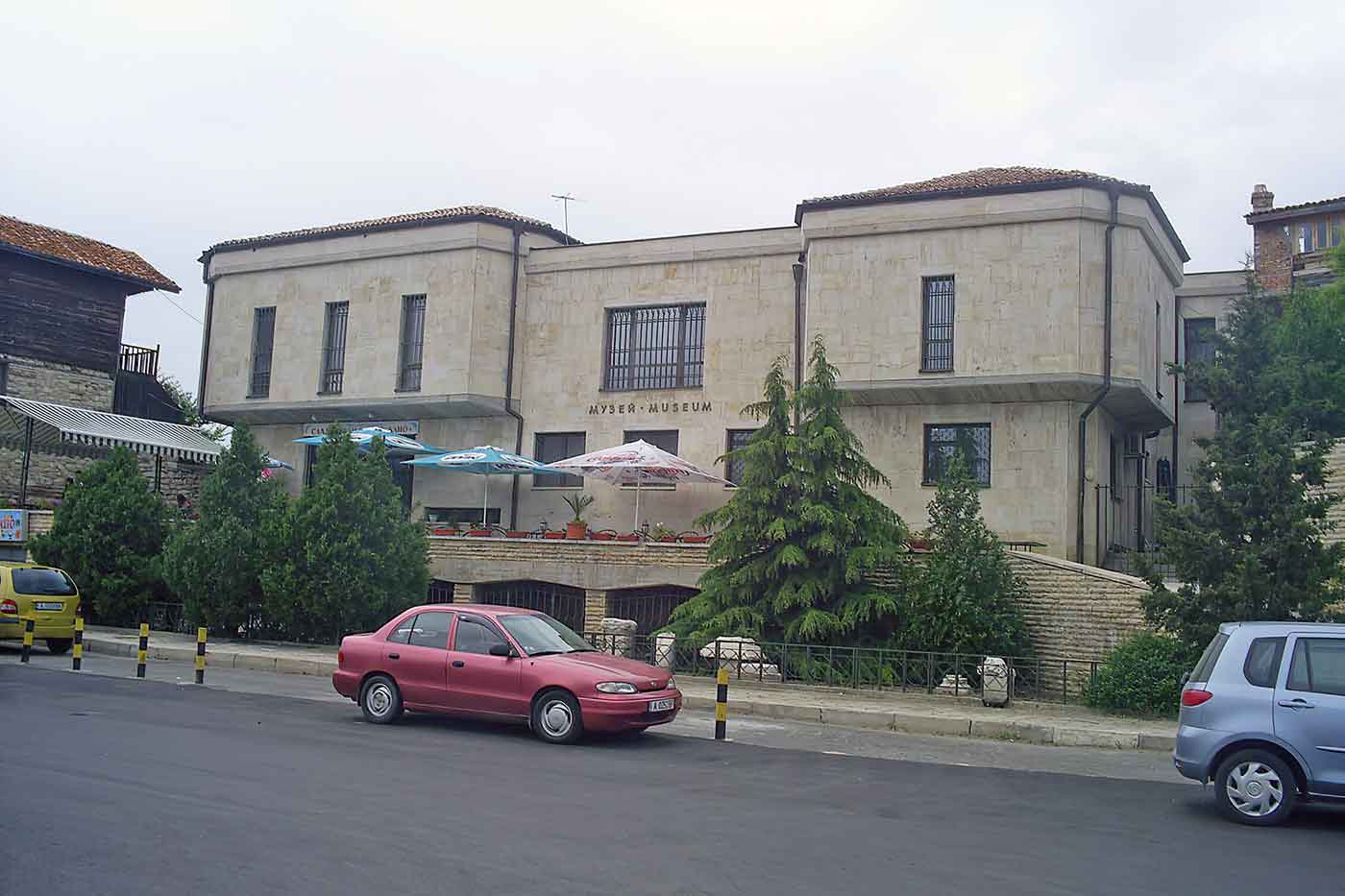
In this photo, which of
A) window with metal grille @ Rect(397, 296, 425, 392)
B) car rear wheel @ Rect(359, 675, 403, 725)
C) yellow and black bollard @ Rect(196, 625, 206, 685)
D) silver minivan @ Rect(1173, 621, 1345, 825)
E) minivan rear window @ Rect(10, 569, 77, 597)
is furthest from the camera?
window with metal grille @ Rect(397, 296, 425, 392)

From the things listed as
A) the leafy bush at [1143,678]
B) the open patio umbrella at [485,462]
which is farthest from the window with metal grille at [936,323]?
the leafy bush at [1143,678]

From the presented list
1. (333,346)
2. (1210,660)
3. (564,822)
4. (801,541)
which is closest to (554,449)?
(333,346)

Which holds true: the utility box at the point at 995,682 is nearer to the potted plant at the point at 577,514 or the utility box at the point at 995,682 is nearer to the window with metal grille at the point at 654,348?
the potted plant at the point at 577,514

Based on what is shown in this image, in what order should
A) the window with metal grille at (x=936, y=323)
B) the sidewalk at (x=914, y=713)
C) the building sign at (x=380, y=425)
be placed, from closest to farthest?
the sidewalk at (x=914, y=713) < the window with metal grille at (x=936, y=323) < the building sign at (x=380, y=425)

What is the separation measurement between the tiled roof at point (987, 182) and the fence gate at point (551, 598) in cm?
1028

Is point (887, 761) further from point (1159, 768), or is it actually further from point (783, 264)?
point (783, 264)

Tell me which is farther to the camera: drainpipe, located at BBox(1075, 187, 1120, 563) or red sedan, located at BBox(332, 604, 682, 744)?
drainpipe, located at BBox(1075, 187, 1120, 563)

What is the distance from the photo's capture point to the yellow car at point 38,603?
2014 cm

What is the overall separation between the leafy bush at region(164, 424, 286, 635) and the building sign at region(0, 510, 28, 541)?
293 inches

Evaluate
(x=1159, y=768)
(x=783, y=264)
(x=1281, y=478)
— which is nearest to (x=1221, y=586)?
(x=1281, y=478)

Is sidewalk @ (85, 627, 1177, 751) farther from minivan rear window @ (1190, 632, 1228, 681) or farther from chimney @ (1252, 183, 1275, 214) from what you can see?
chimney @ (1252, 183, 1275, 214)

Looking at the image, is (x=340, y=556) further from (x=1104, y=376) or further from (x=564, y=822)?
Answer: (x=1104, y=376)

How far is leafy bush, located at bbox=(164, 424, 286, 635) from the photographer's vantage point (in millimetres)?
23188

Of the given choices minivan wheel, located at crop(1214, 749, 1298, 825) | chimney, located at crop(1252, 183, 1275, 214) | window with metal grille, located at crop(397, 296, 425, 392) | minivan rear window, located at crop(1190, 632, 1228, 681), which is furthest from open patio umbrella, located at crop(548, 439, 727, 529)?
chimney, located at crop(1252, 183, 1275, 214)
